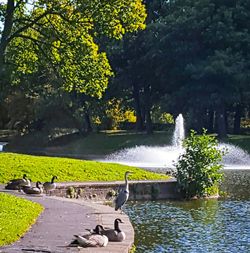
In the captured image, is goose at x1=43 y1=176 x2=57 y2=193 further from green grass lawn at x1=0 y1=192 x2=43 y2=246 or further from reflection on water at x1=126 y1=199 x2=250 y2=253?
green grass lawn at x1=0 y1=192 x2=43 y2=246

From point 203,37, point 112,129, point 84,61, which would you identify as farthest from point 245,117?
point 84,61

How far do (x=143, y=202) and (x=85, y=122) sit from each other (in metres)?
48.2

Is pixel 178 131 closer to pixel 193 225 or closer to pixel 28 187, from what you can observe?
pixel 28 187

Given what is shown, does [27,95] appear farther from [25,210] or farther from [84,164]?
[25,210]

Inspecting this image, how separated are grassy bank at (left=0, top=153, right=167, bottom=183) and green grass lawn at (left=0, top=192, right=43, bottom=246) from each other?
6.70 m

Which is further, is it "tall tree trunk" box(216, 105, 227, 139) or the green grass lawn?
"tall tree trunk" box(216, 105, 227, 139)

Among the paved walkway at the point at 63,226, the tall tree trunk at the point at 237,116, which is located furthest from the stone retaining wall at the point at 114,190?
the tall tree trunk at the point at 237,116

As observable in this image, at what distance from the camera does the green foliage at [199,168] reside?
2641 cm

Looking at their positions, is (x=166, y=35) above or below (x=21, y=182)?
above

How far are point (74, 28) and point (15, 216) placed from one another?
9.57 meters

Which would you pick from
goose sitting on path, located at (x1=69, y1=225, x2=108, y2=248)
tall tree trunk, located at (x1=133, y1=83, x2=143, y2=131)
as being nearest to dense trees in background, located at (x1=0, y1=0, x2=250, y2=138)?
tall tree trunk, located at (x1=133, y1=83, x2=143, y2=131)

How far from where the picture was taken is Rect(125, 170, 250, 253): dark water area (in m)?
16.2

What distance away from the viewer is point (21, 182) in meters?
23.2

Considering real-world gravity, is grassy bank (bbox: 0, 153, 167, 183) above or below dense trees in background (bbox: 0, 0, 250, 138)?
below
